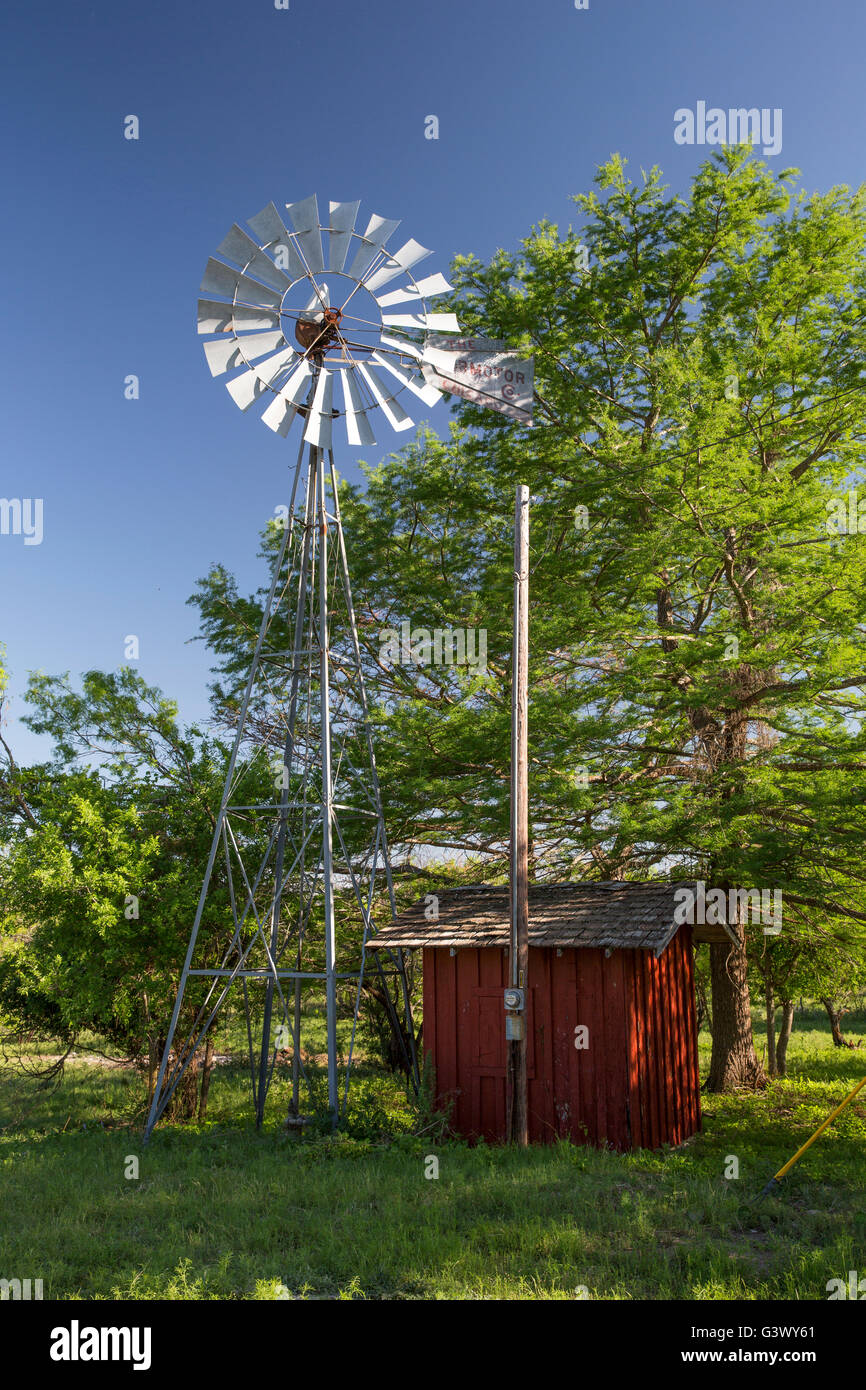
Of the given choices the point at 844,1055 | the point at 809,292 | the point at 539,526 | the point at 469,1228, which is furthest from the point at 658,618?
the point at 844,1055

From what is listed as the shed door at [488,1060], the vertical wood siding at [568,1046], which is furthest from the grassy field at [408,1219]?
the shed door at [488,1060]

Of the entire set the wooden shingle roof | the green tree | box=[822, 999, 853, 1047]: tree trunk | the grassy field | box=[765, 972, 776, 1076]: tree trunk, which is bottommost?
box=[822, 999, 853, 1047]: tree trunk

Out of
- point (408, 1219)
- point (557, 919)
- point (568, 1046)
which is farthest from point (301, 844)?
point (408, 1219)

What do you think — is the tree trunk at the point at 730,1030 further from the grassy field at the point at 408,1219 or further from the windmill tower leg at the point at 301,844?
the windmill tower leg at the point at 301,844

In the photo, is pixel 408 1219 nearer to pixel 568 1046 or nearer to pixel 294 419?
pixel 568 1046

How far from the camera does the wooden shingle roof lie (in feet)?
39.7

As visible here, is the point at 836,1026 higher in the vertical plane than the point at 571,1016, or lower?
lower

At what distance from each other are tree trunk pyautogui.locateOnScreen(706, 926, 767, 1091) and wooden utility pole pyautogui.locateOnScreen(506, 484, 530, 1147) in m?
7.66

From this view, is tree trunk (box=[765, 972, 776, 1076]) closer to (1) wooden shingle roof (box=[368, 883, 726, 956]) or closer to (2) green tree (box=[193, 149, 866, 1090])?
(2) green tree (box=[193, 149, 866, 1090])

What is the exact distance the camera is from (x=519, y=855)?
35.3 feet

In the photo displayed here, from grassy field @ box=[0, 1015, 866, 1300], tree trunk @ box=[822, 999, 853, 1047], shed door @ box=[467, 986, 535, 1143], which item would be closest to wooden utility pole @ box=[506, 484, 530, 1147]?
grassy field @ box=[0, 1015, 866, 1300]

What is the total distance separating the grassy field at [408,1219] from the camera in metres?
6.58

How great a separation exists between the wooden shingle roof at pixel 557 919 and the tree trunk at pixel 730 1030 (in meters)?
2.83

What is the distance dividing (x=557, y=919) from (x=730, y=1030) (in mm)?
6794
